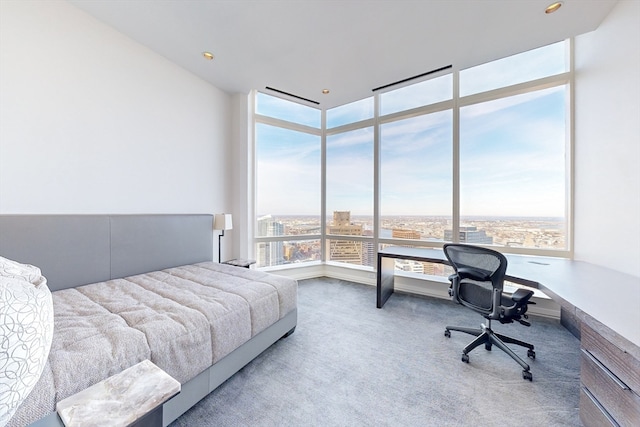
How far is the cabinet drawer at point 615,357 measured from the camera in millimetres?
939

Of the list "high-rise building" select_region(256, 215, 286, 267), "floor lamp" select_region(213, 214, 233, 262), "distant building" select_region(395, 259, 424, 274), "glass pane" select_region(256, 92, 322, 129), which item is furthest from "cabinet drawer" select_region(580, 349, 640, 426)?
"glass pane" select_region(256, 92, 322, 129)

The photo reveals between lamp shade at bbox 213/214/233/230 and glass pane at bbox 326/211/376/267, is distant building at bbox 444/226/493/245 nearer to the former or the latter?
glass pane at bbox 326/211/376/267

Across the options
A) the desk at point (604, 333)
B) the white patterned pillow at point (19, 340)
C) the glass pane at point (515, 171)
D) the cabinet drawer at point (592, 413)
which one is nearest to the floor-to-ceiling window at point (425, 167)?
the glass pane at point (515, 171)

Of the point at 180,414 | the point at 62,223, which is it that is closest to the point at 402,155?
the point at 180,414

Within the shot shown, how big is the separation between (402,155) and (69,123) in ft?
12.5

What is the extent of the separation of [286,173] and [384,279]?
7.51ft

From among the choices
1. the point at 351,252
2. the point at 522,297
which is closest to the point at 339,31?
the point at 522,297

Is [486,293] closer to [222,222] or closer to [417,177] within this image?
[417,177]

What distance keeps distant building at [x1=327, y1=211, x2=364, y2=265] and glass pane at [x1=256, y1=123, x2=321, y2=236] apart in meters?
0.36

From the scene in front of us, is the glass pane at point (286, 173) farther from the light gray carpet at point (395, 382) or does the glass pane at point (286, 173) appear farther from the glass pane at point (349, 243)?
the light gray carpet at point (395, 382)

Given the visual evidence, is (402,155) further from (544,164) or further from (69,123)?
(69,123)

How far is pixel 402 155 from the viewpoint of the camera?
358 cm

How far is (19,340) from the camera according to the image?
40 cm

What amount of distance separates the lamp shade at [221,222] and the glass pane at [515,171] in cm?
315
